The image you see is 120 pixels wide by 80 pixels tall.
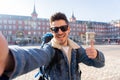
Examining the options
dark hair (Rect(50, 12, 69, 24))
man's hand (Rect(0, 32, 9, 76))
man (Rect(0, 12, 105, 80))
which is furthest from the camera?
dark hair (Rect(50, 12, 69, 24))

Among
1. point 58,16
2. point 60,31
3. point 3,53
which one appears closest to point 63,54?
point 60,31

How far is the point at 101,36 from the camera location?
289 feet

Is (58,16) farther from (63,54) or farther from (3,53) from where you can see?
(3,53)

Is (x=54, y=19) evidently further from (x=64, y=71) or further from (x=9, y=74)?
(x=9, y=74)

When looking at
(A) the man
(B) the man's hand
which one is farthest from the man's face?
(B) the man's hand

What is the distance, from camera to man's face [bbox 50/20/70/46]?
168 cm

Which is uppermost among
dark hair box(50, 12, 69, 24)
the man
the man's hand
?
dark hair box(50, 12, 69, 24)

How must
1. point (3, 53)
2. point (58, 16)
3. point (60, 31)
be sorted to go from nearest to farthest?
point (3, 53) < point (60, 31) < point (58, 16)

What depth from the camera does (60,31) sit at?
1.67 m

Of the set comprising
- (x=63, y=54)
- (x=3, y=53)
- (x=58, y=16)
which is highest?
(x=58, y=16)

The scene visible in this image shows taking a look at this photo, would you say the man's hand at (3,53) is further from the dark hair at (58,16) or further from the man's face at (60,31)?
the dark hair at (58,16)

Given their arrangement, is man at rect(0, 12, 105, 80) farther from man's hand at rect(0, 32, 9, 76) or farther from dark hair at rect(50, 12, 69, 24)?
man's hand at rect(0, 32, 9, 76)

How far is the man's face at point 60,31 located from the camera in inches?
66.1

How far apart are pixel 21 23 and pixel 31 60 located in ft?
236
